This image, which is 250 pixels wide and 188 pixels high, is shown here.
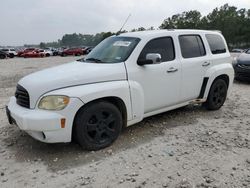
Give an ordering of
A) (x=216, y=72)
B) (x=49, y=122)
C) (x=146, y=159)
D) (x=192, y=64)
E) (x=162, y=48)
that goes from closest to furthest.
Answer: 1. (x=49, y=122)
2. (x=146, y=159)
3. (x=162, y=48)
4. (x=192, y=64)
5. (x=216, y=72)

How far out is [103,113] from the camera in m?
3.96

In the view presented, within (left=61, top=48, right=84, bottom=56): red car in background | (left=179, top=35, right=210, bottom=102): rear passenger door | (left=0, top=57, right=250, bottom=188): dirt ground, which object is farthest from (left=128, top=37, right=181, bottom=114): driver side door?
(left=61, top=48, right=84, bottom=56): red car in background

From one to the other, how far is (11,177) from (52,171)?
0.50 meters

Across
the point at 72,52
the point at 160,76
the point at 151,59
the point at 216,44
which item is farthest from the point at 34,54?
the point at 151,59

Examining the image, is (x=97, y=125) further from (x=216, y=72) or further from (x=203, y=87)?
(x=216, y=72)

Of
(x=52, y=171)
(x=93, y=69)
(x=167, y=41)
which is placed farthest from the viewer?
(x=167, y=41)

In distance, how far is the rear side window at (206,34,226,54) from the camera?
18.6 feet

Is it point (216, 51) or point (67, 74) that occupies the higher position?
point (216, 51)

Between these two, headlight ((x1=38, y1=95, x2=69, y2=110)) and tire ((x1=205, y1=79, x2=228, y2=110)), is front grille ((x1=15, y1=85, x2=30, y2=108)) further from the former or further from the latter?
tire ((x1=205, y1=79, x2=228, y2=110))

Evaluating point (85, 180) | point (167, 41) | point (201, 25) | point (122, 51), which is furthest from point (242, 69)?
point (201, 25)

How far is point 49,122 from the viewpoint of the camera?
11.5 ft

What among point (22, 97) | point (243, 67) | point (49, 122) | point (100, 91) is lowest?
point (49, 122)

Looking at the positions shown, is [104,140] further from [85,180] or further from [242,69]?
[242,69]

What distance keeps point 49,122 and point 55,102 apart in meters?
0.28
